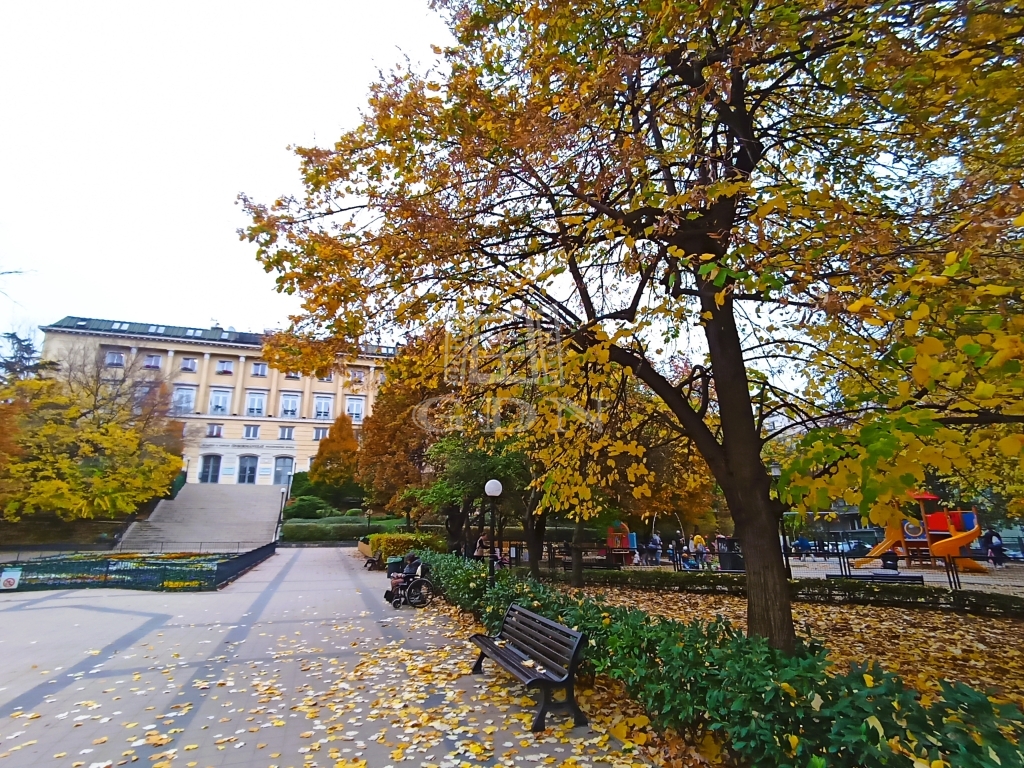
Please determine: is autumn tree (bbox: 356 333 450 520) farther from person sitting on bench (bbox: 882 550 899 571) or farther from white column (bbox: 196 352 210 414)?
white column (bbox: 196 352 210 414)

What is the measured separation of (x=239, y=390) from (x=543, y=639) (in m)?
59.2

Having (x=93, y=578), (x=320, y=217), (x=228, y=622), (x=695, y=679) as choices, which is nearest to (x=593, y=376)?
(x=695, y=679)

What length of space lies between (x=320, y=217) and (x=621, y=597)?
37.1 feet

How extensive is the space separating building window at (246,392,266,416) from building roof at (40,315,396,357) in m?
5.23

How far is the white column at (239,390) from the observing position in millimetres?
56203

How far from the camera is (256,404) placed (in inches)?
2238

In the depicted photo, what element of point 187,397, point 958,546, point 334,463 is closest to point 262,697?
point 958,546

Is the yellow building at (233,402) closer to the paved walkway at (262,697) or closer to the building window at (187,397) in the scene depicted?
the building window at (187,397)

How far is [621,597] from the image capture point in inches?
518

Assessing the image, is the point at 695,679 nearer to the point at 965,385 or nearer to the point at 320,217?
the point at 965,385

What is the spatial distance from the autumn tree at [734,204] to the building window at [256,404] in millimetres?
56414

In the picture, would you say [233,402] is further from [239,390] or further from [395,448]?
[395,448]

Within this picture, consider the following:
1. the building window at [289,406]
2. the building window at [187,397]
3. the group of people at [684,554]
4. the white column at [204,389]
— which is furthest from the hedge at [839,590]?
the building window at [187,397]

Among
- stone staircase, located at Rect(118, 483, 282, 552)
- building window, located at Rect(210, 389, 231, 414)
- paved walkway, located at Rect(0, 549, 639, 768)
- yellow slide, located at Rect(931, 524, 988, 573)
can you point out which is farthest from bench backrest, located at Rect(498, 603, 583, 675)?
building window, located at Rect(210, 389, 231, 414)
